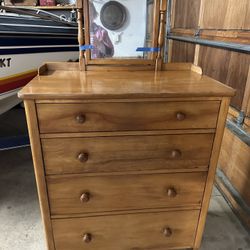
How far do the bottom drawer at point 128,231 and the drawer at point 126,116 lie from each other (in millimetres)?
485

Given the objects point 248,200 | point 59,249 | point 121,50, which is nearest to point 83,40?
point 121,50

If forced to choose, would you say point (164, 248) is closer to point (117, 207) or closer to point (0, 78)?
point (117, 207)

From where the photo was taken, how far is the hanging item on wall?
122 centimetres

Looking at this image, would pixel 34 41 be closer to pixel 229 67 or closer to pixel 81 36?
pixel 81 36

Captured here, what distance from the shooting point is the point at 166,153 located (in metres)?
1.06

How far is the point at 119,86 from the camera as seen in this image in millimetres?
1006

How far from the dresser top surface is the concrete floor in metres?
0.96

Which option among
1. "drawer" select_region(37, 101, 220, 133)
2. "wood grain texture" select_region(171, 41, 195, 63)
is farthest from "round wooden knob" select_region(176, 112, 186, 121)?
"wood grain texture" select_region(171, 41, 195, 63)

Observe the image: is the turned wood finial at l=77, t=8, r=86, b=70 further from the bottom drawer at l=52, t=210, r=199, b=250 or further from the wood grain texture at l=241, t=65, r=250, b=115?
the wood grain texture at l=241, t=65, r=250, b=115

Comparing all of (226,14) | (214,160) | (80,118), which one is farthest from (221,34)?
(80,118)

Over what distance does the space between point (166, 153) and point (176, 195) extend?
0.25 meters

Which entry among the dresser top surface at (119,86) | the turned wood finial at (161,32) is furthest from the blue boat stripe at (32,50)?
the turned wood finial at (161,32)

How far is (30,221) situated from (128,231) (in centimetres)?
70

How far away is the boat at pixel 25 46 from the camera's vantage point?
65.4 inches
